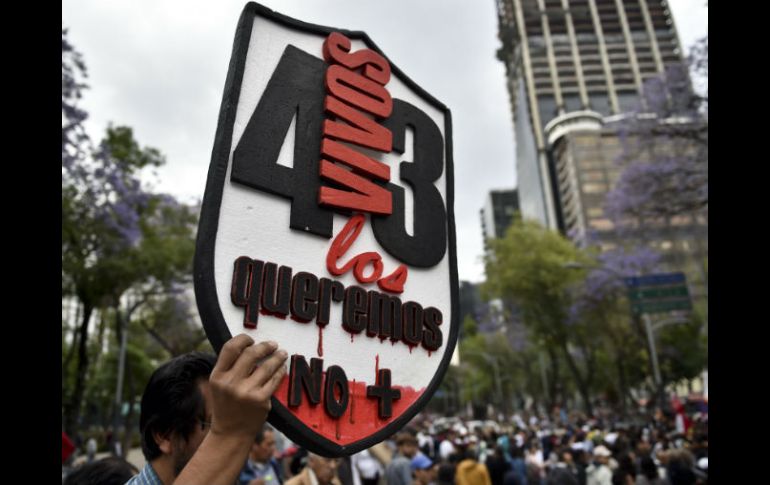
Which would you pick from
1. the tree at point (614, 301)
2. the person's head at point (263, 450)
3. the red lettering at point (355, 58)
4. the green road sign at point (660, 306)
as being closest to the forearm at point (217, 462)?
the red lettering at point (355, 58)

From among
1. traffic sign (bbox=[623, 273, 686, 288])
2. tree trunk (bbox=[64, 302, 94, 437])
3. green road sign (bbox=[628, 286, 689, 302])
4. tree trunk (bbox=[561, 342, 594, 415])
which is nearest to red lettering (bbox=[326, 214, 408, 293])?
tree trunk (bbox=[64, 302, 94, 437])

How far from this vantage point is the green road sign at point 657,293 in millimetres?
15125

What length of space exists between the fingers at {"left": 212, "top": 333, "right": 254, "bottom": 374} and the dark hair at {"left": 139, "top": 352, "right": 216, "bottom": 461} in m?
0.47

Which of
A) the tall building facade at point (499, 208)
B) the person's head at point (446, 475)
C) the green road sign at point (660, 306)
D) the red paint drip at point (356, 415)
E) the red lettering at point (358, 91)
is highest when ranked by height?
the tall building facade at point (499, 208)

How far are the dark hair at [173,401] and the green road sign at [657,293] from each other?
51.2 ft

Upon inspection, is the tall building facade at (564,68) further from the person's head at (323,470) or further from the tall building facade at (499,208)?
the person's head at (323,470)

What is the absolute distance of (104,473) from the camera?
221cm

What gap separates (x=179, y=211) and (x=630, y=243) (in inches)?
666

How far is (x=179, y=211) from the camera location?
1767 cm

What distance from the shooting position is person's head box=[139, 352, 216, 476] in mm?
1506

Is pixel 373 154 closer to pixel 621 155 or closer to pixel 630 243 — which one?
pixel 621 155

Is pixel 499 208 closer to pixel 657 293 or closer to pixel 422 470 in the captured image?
pixel 657 293

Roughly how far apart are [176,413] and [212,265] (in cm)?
49
